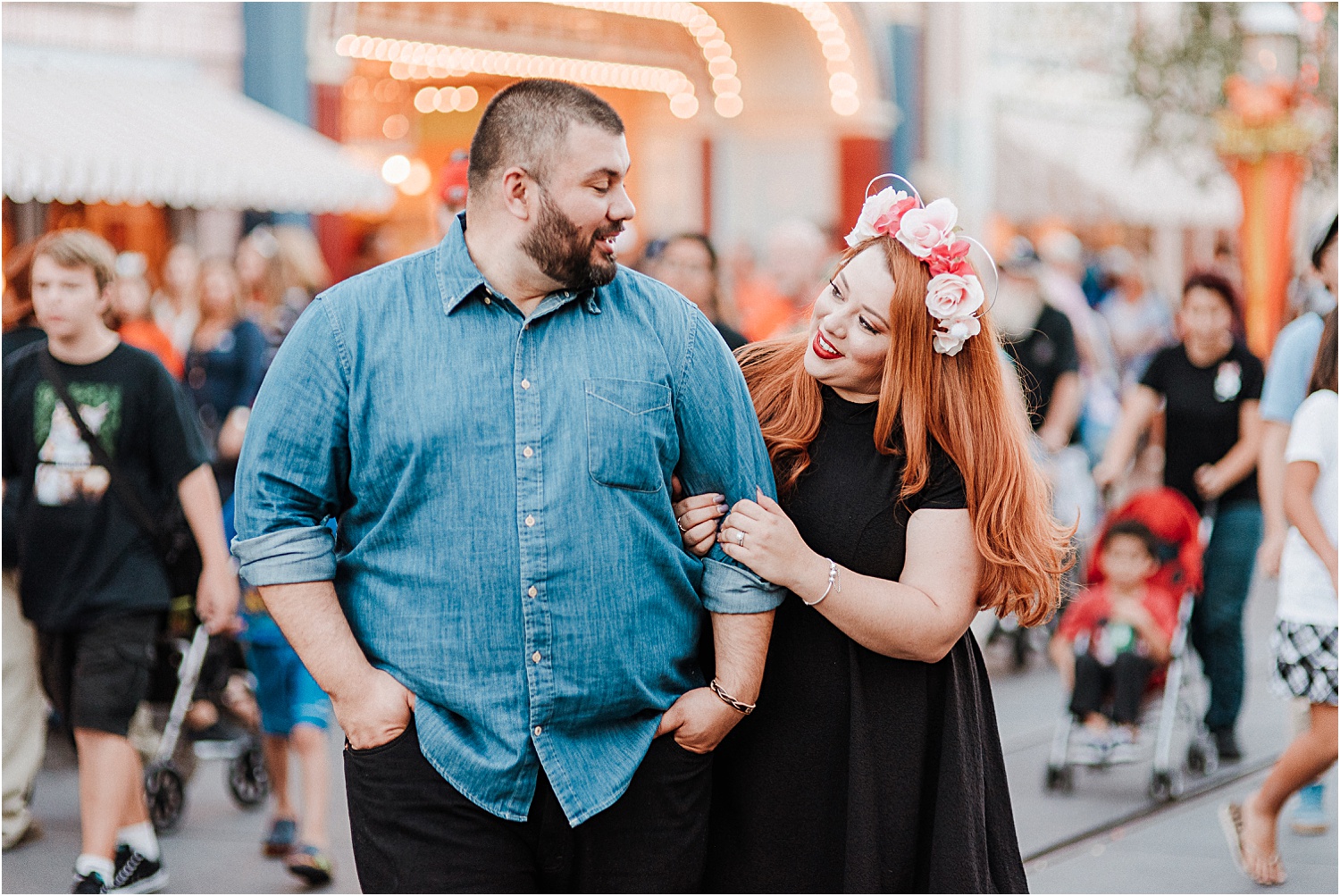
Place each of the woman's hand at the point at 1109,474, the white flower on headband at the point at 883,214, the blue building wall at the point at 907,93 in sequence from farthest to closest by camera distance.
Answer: the blue building wall at the point at 907,93 < the woman's hand at the point at 1109,474 < the white flower on headband at the point at 883,214

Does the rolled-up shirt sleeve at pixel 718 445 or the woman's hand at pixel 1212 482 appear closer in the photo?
the rolled-up shirt sleeve at pixel 718 445

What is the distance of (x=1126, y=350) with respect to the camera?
15727 mm

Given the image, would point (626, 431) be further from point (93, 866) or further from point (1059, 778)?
point (1059, 778)

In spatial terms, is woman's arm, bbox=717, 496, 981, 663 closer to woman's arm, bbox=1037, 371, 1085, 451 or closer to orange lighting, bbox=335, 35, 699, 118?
woman's arm, bbox=1037, 371, 1085, 451

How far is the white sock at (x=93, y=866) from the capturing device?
4516 millimetres

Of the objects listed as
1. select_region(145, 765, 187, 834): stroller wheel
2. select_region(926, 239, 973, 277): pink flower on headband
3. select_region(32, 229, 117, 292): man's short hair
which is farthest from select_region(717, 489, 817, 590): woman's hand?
select_region(145, 765, 187, 834): stroller wheel

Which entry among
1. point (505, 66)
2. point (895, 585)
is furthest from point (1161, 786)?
point (505, 66)

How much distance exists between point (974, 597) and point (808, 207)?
19.7 meters

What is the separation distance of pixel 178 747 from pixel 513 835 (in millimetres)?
3445

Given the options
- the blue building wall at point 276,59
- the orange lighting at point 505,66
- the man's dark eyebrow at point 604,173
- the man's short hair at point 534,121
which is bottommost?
the man's dark eyebrow at point 604,173

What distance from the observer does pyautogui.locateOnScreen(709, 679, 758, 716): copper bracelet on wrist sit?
288 cm

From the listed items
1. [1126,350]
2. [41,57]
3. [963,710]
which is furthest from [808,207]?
[963,710]

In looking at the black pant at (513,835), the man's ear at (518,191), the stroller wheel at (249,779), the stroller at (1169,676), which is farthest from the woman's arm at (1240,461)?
the man's ear at (518,191)

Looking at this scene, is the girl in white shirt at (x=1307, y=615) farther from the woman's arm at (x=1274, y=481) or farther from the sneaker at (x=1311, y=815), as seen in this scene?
the sneaker at (x=1311, y=815)
